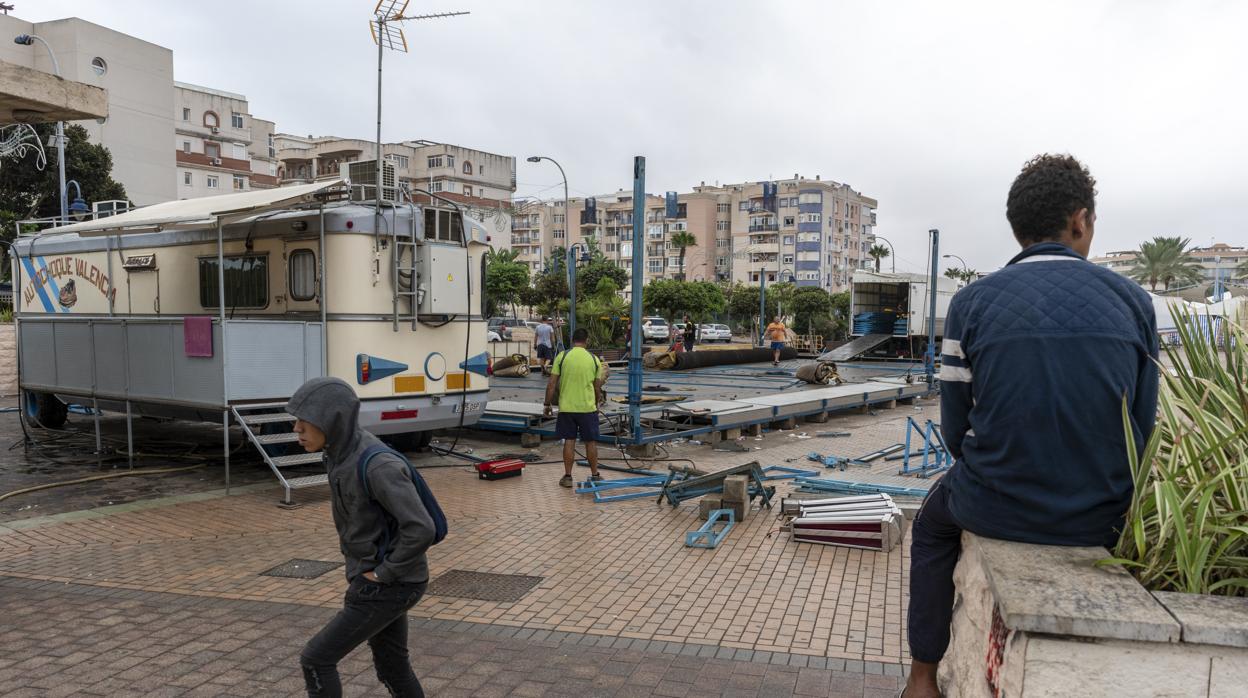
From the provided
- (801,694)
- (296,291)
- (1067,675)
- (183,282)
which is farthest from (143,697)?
(183,282)

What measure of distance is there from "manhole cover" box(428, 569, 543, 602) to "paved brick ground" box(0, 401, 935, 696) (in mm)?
110

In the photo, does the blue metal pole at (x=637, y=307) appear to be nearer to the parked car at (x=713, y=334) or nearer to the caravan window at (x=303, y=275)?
the caravan window at (x=303, y=275)

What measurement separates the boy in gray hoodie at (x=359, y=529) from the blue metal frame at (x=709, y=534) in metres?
4.15

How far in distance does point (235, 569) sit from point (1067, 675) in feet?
20.4

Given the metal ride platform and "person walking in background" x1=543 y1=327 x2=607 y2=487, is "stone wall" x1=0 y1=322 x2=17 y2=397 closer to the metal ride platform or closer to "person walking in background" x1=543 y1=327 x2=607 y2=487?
the metal ride platform

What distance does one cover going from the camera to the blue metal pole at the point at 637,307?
36.2 ft

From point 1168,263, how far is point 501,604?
278ft

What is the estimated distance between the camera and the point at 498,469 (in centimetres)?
1028

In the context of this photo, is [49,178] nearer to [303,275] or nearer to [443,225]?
[303,275]

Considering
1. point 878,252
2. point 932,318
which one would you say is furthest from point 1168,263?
point 932,318

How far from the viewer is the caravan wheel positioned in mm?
14086

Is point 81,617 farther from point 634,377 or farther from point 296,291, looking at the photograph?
point 634,377

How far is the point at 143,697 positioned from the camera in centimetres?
439

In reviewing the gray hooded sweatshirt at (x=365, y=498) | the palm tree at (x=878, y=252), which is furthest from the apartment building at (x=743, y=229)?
the gray hooded sweatshirt at (x=365, y=498)
